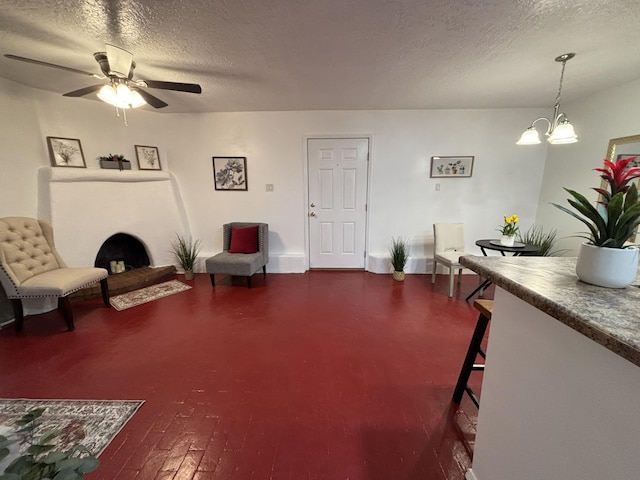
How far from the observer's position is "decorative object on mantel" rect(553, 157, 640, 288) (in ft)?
2.37

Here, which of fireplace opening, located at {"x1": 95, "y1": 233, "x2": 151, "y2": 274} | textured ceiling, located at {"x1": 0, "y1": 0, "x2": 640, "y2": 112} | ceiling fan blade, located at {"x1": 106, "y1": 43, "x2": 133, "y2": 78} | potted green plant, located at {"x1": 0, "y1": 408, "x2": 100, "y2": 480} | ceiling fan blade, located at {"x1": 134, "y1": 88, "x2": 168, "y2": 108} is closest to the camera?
potted green plant, located at {"x1": 0, "y1": 408, "x2": 100, "y2": 480}

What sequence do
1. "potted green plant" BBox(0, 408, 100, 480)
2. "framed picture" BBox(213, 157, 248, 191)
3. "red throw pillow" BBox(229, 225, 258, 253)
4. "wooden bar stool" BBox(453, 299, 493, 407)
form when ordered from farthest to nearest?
1. "framed picture" BBox(213, 157, 248, 191)
2. "red throw pillow" BBox(229, 225, 258, 253)
3. "wooden bar stool" BBox(453, 299, 493, 407)
4. "potted green plant" BBox(0, 408, 100, 480)

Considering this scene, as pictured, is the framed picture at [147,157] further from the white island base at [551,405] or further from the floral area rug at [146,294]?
the white island base at [551,405]

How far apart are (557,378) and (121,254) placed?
4613mm

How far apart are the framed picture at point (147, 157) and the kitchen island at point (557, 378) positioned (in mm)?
4157

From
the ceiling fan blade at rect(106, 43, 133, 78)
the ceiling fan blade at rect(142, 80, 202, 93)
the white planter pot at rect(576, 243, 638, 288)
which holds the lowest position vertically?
the white planter pot at rect(576, 243, 638, 288)

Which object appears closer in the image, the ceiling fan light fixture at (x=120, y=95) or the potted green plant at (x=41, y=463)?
the potted green plant at (x=41, y=463)

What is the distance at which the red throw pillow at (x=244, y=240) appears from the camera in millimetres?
3611

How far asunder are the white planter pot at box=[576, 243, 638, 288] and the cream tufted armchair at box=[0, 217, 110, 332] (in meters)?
3.42

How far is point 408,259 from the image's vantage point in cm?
389

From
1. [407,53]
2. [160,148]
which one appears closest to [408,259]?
[407,53]

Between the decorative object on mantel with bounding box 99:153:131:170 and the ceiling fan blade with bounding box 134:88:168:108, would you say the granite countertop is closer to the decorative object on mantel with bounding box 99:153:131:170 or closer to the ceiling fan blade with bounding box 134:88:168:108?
the ceiling fan blade with bounding box 134:88:168:108

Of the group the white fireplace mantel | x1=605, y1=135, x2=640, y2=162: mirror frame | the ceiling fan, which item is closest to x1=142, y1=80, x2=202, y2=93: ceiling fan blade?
the ceiling fan

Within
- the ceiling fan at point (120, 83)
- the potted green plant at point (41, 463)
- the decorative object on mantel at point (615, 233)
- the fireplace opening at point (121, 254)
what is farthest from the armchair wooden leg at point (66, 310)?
the decorative object on mantel at point (615, 233)
